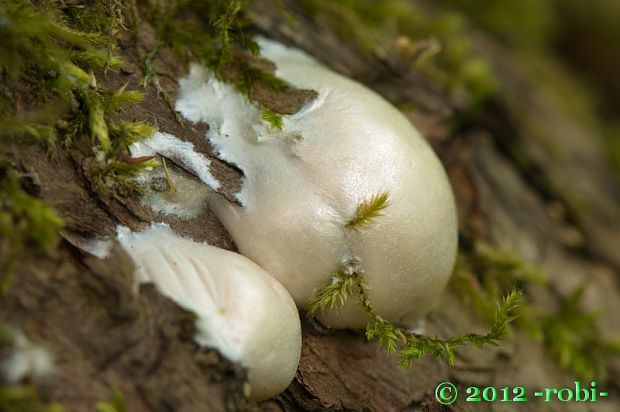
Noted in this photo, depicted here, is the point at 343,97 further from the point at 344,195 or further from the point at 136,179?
the point at 136,179

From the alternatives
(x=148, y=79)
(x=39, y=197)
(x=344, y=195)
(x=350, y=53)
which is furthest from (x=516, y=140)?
(x=39, y=197)

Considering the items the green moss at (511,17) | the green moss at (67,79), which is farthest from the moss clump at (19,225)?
the green moss at (511,17)

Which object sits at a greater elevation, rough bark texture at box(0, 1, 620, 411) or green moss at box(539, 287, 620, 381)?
rough bark texture at box(0, 1, 620, 411)

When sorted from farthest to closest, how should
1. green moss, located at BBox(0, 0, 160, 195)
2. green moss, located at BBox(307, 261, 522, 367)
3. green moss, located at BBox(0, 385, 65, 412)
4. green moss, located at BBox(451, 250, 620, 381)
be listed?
green moss, located at BBox(451, 250, 620, 381)
green moss, located at BBox(307, 261, 522, 367)
green moss, located at BBox(0, 0, 160, 195)
green moss, located at BBox(0, 385, 65, 412)

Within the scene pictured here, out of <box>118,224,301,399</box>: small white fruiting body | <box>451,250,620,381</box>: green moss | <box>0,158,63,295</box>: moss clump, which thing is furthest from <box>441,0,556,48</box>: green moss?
<box>0,158,63,295</box>: moss clump

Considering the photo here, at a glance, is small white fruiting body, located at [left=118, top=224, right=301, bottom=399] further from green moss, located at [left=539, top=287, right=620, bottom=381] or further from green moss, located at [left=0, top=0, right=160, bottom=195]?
green moss, located at [left=539, top=287, right=620, bottom=381]
